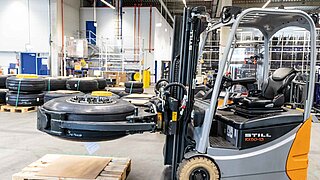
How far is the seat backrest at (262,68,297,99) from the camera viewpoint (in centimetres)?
329

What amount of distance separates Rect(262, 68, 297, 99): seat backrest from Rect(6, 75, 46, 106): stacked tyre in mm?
7213

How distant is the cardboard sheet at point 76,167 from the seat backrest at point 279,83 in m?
2.33

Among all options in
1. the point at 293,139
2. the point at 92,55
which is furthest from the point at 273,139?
the point at 92,55

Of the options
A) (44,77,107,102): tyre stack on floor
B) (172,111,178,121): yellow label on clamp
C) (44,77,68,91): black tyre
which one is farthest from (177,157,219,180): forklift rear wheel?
(44,77,68,91): black tyre

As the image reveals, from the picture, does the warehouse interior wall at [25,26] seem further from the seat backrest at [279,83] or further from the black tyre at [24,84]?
the seat backrest at [279,83]

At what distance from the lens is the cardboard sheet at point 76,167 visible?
3.24 meters

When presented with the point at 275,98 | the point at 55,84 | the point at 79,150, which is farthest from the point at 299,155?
the point at 55,84

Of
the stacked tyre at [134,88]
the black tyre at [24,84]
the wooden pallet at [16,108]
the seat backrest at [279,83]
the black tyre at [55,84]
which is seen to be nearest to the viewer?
the seat backrest at [279,83]

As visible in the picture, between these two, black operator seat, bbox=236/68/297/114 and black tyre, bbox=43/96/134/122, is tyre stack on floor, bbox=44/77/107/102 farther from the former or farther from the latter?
black operator seat, bbox=236/68/297/114

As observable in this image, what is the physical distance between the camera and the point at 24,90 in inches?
341

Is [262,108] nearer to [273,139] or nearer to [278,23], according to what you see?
[273,139]

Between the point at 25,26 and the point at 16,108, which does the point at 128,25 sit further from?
the point at 16,108

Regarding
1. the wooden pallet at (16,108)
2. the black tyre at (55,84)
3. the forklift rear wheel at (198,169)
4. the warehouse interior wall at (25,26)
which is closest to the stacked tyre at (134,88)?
the black tyre at (55,84)

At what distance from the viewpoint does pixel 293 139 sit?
3.03 metres
